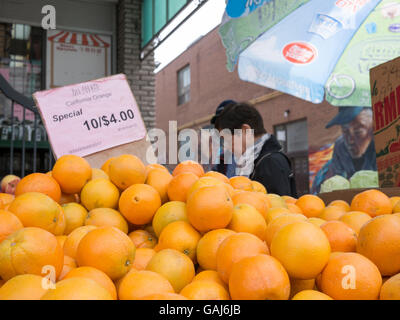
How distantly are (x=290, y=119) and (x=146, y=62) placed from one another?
5453 millimetres

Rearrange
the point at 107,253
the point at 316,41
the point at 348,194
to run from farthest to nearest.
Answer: the point at 316,41, the point at 348,194, the point at 107,253

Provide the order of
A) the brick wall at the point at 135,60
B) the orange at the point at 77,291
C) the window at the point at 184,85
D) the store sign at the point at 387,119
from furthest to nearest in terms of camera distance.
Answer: the window at the point at 184,85 < the brick wall at the point at 135,60 < the store sign at the point at 387,119 < the orange at the point at 77,291

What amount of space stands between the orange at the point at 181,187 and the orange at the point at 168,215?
2.2 inches

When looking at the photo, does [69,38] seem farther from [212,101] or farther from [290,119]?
[212,101]

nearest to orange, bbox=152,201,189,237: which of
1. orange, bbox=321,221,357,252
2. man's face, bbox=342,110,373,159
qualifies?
orange, bbox=321,221,357,252

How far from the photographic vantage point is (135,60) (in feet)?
23.6

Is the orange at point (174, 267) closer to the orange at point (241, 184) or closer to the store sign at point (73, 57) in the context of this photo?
the orange at point (241, 184)

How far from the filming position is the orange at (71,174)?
1419 mm

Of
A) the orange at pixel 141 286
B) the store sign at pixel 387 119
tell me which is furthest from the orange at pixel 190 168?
the store sign at pixel 387 119

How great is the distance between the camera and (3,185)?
8.60 feet

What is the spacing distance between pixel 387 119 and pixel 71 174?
1.82m

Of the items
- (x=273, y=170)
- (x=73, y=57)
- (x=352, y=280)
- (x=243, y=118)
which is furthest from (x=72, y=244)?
(x=73, y=57)

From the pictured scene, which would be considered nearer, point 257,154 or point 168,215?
point 168,215

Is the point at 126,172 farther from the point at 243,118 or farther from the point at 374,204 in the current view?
the point at 243,118
